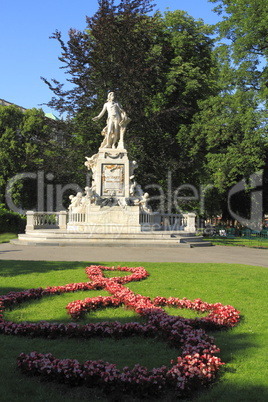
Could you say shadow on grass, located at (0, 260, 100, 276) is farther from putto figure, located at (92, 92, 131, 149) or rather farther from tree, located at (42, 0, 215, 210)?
tree, located at (42, 0, 215, 210)

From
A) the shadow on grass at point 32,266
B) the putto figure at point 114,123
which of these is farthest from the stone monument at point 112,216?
the shadow on grass at point 32,266

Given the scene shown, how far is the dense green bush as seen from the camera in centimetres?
2625

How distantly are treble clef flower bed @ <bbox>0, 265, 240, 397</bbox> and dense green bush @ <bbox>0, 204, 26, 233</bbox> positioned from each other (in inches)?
749

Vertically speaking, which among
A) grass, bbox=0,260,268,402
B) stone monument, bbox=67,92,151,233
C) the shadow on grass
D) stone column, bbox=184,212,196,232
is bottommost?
grass, bbox=0,260,268,402

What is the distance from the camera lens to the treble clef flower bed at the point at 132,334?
145 inches

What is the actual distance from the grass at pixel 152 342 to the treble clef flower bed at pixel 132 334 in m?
0.10

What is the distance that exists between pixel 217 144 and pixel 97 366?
26920mm

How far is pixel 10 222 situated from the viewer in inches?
1062

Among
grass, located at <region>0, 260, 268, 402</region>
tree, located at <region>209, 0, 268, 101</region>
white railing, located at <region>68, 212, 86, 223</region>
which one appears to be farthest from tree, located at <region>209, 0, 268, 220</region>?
grass, located at <region>0, 260, 268, 402</region>

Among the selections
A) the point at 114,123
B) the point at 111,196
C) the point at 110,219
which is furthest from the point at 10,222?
the point at 114,123

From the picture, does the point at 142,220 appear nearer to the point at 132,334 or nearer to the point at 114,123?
the point at 114,123

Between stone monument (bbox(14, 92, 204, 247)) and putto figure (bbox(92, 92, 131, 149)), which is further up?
putto figure (bbox(92, 92, 131, 149))

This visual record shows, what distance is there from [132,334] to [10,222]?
23.2m

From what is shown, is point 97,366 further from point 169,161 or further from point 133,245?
point 169,161
